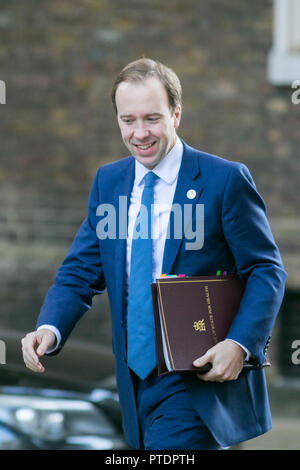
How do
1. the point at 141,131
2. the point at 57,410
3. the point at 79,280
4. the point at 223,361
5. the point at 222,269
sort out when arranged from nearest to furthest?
the point at 223,361, the point at 141,131, the point at 222,269, the point at 79,280, the point at 57,410

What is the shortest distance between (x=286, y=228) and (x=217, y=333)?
5085 mm

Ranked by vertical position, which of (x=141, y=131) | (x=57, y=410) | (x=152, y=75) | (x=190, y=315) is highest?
(x=152, y=75)

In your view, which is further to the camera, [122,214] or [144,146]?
[122,214]

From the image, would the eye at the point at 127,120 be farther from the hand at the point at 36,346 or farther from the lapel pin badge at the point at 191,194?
the hand at the point at 36,346

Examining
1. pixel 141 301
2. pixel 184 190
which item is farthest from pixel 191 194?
pixel 141 301

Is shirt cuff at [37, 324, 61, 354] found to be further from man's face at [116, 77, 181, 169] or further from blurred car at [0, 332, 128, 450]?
blurred car at [0, 332, 128, 450]

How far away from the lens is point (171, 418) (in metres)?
3.00

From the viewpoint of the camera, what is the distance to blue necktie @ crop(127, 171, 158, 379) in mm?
3018

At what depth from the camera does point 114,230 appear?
3.14m

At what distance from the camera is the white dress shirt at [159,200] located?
120 inches

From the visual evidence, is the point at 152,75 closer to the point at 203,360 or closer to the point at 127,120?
the point at 127,120

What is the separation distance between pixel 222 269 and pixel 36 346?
26.3 inches

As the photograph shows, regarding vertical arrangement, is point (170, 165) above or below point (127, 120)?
below

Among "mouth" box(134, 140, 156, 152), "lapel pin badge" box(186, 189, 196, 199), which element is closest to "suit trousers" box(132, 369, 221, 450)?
"lapel pin badge" box(186, 189, 196, 199)
